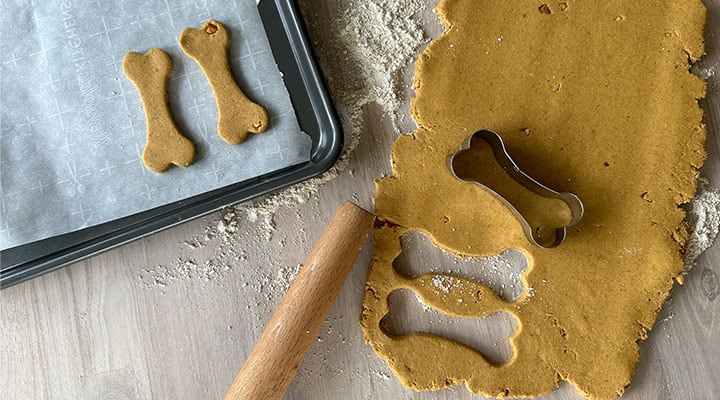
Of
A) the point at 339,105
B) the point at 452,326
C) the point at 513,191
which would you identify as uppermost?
the point at 339,105

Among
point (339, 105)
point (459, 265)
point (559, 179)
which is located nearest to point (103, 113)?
point (339, 105)

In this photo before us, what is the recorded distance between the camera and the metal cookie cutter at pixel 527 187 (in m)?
0.97

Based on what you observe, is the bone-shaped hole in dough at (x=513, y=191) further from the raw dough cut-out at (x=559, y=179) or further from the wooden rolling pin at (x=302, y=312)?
the wooden rolling pin at (x=302, y=312)

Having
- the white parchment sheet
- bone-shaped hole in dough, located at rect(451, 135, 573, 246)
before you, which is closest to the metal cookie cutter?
bone-shaped hole in dough, located at rect(451, 135, 573, 246)

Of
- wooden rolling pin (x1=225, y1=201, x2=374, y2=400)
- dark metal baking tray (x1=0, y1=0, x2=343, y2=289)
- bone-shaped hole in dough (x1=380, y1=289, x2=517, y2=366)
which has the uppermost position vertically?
dark metal baking tray (x1=0, y1=0, x2=343, y2=289)

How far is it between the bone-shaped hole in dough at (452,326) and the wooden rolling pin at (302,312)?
0.13m

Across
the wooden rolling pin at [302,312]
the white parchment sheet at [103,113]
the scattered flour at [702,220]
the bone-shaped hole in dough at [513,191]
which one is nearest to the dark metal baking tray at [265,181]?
the white parchment sheet at [103,113]

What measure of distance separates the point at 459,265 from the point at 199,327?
0.46 meters

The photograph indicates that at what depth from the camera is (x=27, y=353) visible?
3.34ft

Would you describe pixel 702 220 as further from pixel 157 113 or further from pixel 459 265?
pixel 157 113

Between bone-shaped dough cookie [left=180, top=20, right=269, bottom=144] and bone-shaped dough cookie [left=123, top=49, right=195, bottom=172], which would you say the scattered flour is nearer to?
bone-shaped dough cookie [left=180, top=20, right=269, bottom=144]

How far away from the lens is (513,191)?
3.31 feet

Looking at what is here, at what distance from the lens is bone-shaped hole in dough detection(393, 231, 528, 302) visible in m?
1.03

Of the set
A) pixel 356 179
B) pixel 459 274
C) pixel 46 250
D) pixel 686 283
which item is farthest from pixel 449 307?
pixel 46 250
